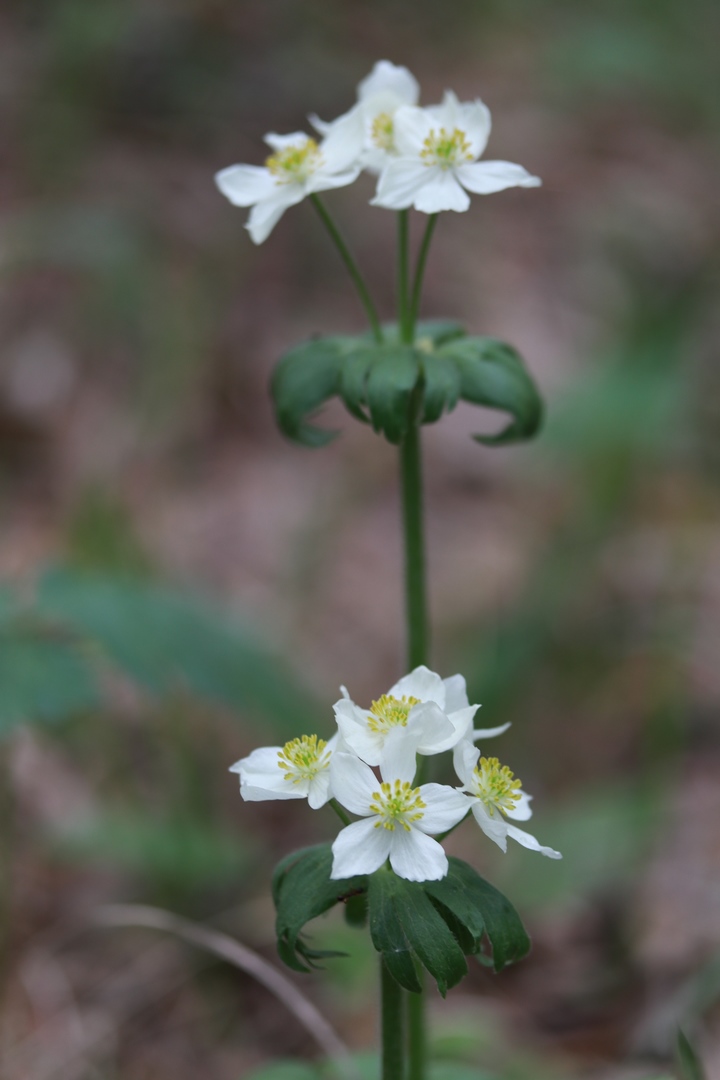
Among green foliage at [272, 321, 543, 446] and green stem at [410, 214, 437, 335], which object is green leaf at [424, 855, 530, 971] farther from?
green stem at [410, 214, 437, 335]

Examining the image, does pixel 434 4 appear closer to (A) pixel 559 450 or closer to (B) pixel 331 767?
(A) pixel 559 450

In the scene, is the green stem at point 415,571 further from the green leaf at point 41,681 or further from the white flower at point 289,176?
the green leaf at point 41,681

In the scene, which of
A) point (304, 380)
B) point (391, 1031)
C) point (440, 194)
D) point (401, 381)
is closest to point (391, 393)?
point (401, 381)

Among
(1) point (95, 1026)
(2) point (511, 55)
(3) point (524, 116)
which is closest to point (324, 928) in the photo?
(1) point (95, 1026)

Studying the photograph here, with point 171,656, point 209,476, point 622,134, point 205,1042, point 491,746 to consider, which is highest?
point 622,134

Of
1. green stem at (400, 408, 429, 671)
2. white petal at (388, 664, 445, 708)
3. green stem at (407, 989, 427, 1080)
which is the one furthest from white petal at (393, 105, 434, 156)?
green stem at (407, 989, 427, 1080)

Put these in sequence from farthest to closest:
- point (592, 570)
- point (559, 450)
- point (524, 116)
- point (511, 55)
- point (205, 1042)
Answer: point (511, 55), point (524, 116), point (559, 450), point (592, 570), point (205, 1042)

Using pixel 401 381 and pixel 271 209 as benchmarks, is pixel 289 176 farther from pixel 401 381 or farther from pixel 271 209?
pixel 401 381
